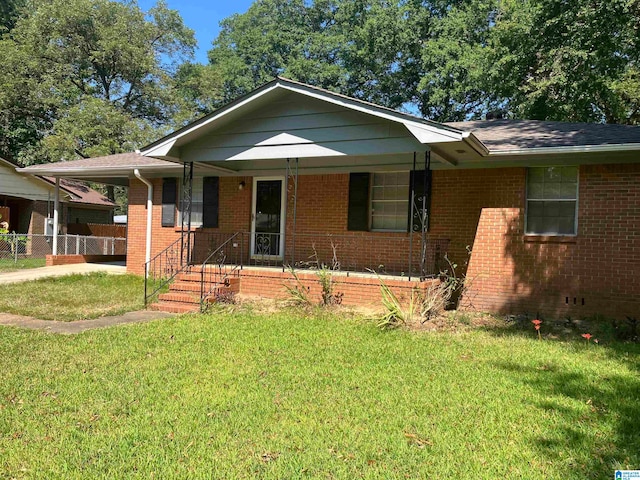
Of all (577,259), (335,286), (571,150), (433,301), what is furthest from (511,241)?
(335,286)

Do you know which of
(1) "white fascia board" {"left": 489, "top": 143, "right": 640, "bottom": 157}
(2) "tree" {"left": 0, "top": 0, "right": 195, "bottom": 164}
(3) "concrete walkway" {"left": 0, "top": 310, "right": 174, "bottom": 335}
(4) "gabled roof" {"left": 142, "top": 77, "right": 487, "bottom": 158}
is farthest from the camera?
(2) "tree" {"left": 0, "top": 0, "right": 195, "bottom": 164}

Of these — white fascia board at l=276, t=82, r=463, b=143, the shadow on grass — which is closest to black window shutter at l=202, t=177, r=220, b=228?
white fascia board at l=276, t=82, r=463, b=143

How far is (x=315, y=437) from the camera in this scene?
3607 mm

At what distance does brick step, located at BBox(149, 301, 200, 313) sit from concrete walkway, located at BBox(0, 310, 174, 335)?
0.26 metres

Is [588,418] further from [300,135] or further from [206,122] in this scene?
[206,122]

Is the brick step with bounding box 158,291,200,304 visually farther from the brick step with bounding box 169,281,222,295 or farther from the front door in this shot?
the front door

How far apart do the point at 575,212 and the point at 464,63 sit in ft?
55.3

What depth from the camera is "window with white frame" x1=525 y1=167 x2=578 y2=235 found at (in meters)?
8.79

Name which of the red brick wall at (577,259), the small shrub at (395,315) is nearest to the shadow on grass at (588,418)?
the small shrub at (395,315)

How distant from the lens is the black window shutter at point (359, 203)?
10.7 meters

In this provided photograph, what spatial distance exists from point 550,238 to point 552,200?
2.41ft

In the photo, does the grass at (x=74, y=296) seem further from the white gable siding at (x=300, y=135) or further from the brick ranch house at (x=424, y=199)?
the white gable siding at (x=300, y=135)

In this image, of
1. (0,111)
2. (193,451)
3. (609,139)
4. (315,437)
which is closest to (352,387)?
(315,437)

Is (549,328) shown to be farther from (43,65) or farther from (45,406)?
(43,65)
